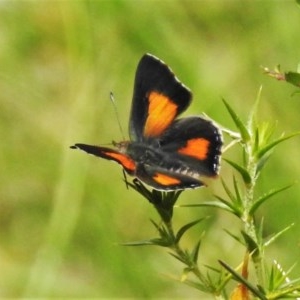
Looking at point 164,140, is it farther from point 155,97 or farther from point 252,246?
point 252,246

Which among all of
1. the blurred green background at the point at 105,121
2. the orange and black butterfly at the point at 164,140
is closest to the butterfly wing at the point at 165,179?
the orange and black butterfly at the point at 164,140

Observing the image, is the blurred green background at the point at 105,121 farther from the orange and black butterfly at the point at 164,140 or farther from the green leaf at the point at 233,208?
the green leaf at the point at 233,208

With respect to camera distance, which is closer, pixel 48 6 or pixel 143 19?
pixel 143 19

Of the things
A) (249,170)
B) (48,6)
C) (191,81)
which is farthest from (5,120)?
(249,170)

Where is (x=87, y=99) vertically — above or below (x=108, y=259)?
above

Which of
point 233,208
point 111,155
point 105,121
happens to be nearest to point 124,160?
point 111,155

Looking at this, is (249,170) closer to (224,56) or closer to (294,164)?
(294,164)

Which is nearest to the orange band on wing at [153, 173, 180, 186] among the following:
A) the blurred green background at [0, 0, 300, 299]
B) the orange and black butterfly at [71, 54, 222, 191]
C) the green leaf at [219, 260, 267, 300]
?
the orange and black butterfly at [71, 54, 222, 191]
